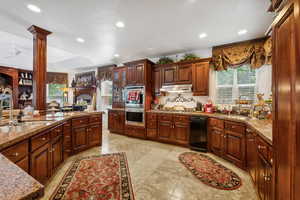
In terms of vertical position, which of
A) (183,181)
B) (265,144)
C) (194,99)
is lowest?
(183,181)

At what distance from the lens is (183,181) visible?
2.01 m

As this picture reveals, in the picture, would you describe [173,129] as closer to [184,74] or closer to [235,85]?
[184,74]

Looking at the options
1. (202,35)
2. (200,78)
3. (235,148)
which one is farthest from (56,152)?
(202,35)

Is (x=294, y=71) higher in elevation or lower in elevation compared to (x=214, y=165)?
higher

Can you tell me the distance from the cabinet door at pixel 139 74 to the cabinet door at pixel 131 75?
88 millimetres

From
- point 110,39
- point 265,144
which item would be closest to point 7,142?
point 265,144

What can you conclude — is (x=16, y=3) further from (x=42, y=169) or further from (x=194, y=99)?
(x=194, y=99)

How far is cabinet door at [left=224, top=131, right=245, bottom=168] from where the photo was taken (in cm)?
232

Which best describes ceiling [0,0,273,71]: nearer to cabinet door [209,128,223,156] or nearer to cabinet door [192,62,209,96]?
cabinet door [192,62,209,96]

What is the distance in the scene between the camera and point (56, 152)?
2.11 m

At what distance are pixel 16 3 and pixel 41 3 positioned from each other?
1.31ft

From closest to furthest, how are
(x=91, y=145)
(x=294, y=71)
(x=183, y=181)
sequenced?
(x=294, y=71) → (x=183, y=181) → (x=91, y=145)

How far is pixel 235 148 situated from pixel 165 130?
68.8 inches

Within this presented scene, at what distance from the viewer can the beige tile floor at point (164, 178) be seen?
1723 millimetres
